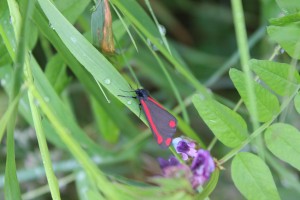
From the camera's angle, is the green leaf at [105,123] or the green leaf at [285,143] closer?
the green leaf at [285,143]

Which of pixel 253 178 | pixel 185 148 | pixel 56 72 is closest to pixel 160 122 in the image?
pixel 185 148

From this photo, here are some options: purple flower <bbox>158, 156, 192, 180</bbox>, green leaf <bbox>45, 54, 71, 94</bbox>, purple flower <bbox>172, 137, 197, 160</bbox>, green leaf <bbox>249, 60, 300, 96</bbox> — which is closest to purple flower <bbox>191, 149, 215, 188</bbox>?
purple flower <bbox>158, 156, 192, 180</bbox>

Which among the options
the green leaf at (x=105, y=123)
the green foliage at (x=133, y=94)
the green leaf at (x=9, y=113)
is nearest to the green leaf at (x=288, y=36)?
the green foliage at (x=133, y=94)

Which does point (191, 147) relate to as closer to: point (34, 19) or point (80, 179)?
point (34, 19)

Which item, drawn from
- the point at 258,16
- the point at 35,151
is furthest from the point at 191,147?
the point at 258,16

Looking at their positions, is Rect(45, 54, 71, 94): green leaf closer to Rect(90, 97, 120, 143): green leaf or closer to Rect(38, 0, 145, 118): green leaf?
Rect(90, 97, 120, 143): green leaf

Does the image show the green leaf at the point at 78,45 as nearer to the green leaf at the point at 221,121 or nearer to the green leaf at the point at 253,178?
the green leaf at the point at 221,121
